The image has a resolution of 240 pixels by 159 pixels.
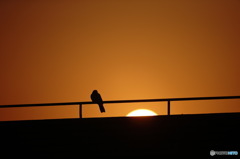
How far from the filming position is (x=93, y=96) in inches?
231

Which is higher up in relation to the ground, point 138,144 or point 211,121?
point 211,121

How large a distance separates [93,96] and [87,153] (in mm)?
1533

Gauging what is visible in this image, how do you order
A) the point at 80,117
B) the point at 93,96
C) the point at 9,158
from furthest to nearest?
the point at 93,96 < the point at 80,117 < the point at 9,158

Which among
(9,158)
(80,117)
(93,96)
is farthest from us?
(93,96)

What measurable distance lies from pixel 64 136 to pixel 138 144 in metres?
1.16

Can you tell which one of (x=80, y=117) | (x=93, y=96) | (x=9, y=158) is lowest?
(x=9, y=158)

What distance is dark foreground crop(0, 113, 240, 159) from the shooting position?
455 cm

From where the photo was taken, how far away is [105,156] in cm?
449

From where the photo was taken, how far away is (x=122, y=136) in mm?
4664

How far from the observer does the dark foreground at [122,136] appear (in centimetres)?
455

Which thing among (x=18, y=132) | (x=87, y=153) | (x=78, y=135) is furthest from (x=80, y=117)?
(x=18, y=132)

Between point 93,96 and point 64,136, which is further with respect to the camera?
point 93,96

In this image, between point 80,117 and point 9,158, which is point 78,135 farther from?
point 9,158

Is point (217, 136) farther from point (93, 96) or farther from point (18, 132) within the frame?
point (18, 132)
